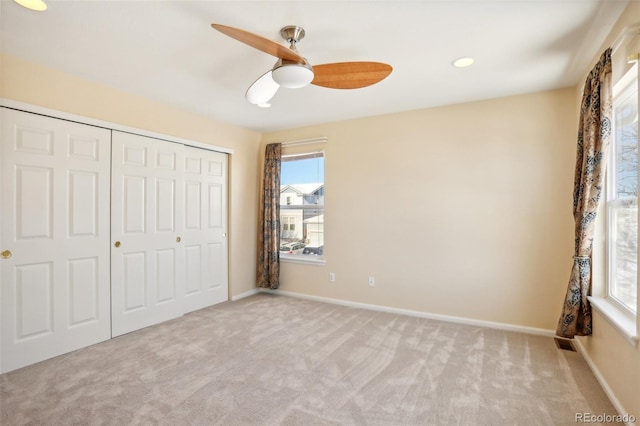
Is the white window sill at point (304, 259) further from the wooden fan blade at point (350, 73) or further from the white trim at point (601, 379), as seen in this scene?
the white trim at point (601, 379)

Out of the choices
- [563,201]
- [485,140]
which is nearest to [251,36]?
[485,140]

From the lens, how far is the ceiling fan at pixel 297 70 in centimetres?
168

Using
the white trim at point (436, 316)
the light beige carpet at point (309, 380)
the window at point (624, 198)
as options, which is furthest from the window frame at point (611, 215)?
the white trim at point (436, 316)

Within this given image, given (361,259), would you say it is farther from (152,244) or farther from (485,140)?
(152,244)

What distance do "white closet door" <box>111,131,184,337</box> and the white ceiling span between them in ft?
2.28

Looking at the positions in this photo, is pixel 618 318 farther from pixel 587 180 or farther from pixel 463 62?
pixel 463 62

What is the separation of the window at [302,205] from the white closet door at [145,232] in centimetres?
156

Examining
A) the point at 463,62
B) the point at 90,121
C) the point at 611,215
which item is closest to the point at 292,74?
the point at 463,62

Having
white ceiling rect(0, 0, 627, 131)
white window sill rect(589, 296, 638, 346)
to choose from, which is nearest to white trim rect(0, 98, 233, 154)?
white ceiling rect(0, 0, 627, 131)

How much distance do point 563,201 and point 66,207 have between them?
482 cm

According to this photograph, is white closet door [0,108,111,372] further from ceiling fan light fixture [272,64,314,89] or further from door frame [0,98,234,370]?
ceiling fan light fixture [272,64,314,89]

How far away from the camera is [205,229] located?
13.3 ft

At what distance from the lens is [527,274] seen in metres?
3.14

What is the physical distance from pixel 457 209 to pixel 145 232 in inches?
142
